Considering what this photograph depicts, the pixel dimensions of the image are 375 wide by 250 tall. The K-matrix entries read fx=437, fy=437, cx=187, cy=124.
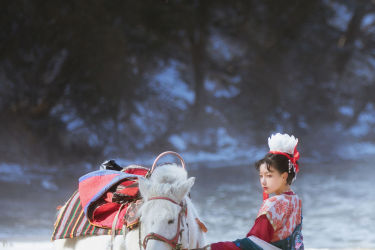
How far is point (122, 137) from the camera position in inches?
238

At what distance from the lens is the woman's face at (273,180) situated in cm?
104

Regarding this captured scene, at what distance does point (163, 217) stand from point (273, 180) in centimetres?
31

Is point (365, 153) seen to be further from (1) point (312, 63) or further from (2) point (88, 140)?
(2) point (88, 140)

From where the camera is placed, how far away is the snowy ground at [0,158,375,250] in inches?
124

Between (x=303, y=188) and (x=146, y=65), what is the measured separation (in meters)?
3.03

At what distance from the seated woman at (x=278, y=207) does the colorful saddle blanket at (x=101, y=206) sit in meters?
0.25

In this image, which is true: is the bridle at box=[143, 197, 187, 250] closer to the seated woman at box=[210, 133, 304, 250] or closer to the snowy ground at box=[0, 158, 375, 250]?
the seated woman at box=[210, 133, 304, 250]

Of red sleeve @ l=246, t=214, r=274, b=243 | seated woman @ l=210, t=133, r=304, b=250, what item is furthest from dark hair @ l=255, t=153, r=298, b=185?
red sleeve @ l=246, t=214, r=274, b=243

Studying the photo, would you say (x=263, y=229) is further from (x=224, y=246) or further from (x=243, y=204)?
(x=243, y=204)

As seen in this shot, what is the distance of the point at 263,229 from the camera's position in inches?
37.8

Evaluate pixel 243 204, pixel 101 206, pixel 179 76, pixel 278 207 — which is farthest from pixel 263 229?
pixel 179 76

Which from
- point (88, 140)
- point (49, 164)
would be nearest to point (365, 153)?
point (88, 140)

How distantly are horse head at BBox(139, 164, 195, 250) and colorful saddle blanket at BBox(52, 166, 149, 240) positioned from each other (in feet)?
0.25

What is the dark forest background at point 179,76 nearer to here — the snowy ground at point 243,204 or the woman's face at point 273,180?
the snowy ground at point 243,204
